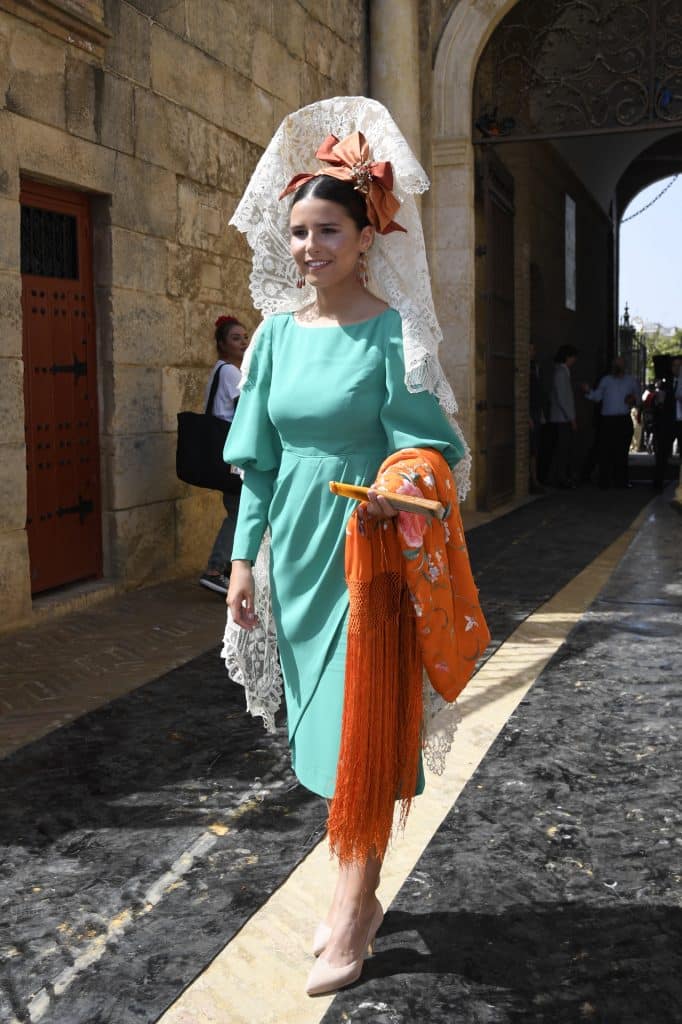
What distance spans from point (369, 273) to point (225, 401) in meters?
4.04

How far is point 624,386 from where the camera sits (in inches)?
552

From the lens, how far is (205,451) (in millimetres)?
Result: 6309

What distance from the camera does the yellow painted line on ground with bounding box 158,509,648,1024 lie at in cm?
221

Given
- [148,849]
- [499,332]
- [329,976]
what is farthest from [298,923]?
[499,332]

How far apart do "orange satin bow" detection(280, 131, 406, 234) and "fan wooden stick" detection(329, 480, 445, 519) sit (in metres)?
0.60

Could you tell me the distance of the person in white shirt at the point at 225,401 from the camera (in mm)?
6367

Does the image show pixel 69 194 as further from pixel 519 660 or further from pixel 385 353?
pixel 385 353

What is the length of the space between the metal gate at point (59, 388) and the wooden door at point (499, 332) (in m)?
5.44

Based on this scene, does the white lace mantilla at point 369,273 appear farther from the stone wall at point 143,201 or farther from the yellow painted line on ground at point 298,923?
the stone wall at point 143,201

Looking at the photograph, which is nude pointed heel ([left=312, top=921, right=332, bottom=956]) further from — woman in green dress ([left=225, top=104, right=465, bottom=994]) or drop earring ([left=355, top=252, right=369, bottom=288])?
drop earring ([left=355, top=252, right=369, bottom=288])

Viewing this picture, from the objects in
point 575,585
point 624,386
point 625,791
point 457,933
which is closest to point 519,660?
point 625,791

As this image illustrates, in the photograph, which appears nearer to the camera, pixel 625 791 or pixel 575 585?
pixel 625 791

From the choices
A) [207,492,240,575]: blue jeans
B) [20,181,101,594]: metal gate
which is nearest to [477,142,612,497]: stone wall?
[207,492,240,575]: blue jeans

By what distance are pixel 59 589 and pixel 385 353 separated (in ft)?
14.8
